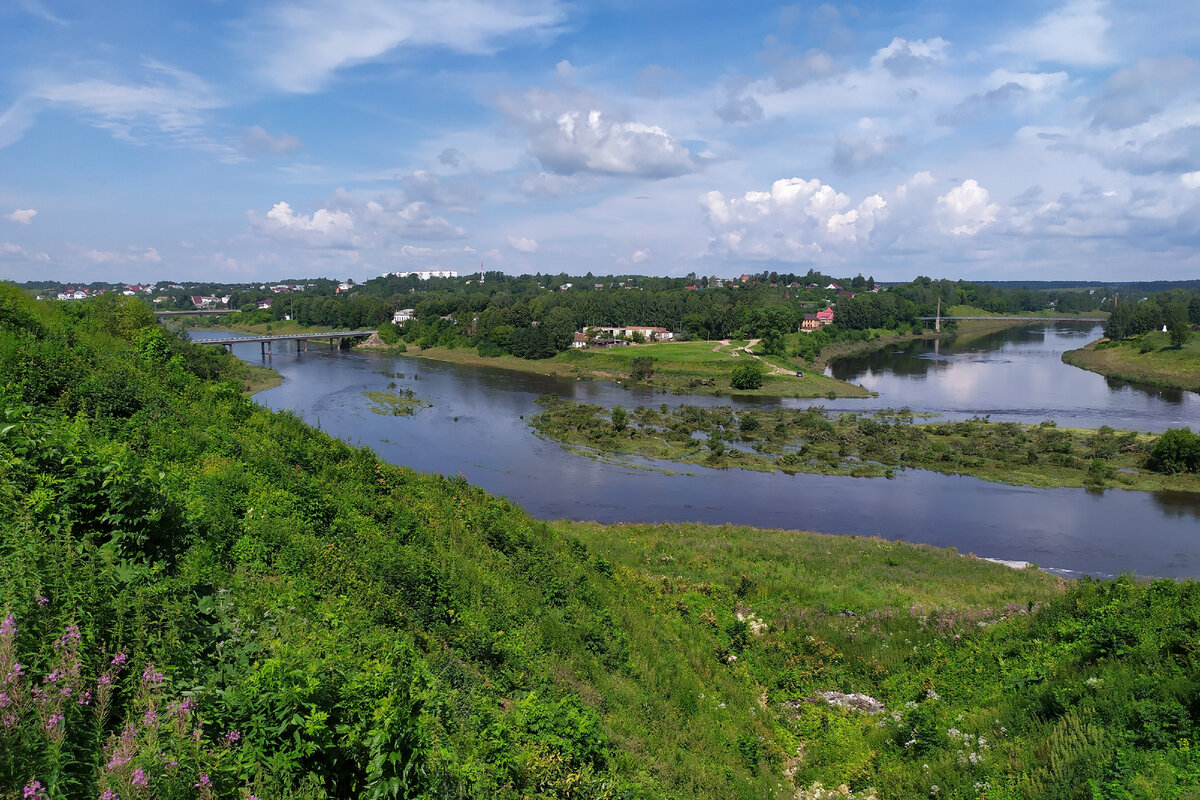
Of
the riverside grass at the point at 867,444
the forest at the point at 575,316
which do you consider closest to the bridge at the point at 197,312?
the forest at the point at 575,316

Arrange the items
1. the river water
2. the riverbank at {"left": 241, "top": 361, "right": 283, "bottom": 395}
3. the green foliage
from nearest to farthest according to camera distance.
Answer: the river water
the riverbank at {"left": 241, "top": 361, "right": 283, "bottom": 395}
the green foliage

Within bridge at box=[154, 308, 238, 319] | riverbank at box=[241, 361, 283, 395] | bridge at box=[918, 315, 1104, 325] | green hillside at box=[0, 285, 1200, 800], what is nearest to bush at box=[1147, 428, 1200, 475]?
green hillside at box=[0, 285, 1200, 800]

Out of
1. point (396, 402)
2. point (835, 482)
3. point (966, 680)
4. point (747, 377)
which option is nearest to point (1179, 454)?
point (835, 482)

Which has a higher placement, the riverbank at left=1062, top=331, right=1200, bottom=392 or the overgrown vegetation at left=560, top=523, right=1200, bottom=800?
the riverbank at left=1062, top=331, right=1200, bottom=392

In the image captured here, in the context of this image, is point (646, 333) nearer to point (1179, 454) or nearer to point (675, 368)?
point (675, 368)

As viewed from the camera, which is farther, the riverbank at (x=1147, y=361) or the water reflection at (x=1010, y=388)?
the riverbank at (x=1147, y=361)

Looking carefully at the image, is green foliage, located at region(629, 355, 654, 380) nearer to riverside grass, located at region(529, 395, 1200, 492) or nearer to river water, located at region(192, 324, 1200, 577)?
river water, located at region(192, 324, 1200, 577)

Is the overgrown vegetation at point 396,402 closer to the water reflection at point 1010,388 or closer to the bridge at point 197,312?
the water reflection at point 1010,388
